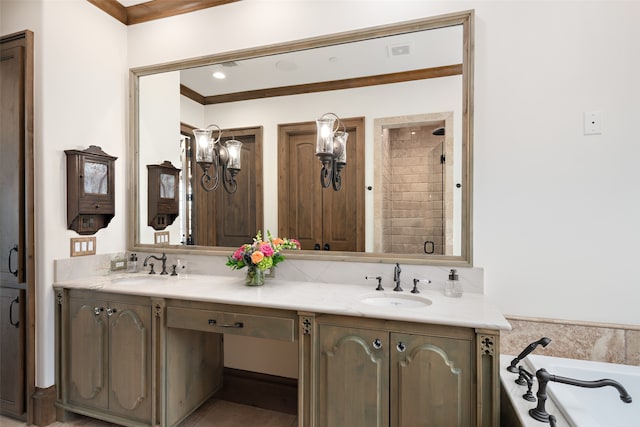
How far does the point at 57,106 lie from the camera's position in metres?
2.08

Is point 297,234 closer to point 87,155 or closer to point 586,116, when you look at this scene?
point 87,155

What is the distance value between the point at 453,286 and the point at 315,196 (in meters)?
0.95

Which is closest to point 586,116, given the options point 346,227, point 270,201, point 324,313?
point 346,227

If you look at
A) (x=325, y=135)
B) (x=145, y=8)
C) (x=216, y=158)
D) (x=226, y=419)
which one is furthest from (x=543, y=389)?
(x=145, y=8)

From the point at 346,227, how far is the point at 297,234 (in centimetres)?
33

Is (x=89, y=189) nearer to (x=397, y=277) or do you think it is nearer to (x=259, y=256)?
(x=259, y=256)

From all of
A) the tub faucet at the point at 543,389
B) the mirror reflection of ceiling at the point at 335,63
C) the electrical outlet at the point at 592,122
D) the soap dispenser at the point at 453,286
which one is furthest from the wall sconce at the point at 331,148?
the tub faucet at the point at 543,389

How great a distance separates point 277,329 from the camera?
1.61m

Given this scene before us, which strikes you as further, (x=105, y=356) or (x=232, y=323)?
(x=105, y=356)

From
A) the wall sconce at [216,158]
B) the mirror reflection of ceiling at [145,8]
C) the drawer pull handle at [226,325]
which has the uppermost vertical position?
the mirror reflection of ceiling at [145,8]

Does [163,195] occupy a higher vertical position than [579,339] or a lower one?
higher

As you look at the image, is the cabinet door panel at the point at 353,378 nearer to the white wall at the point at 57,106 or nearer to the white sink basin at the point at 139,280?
the white sink basin at the point at 139,280

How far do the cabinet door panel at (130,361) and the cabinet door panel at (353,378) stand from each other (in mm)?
1015

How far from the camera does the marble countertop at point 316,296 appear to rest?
1.41 m
